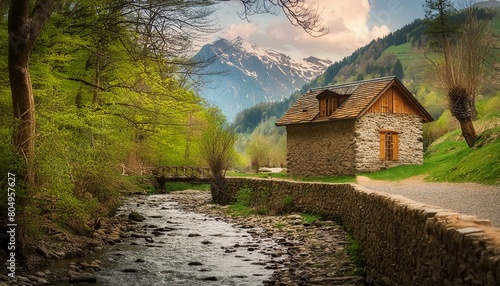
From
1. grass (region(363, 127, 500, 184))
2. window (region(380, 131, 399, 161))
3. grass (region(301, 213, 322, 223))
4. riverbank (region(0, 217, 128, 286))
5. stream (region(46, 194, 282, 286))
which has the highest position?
window (region(380, 131, 399, 161))

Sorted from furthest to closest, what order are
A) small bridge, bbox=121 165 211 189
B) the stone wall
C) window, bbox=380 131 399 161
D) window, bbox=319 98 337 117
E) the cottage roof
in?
small bridge, bbox=121 165 211 189 → window, bbox=319 98 337 117 → window, bbox=380 131 399 161 → the cottage roof → the stone wall

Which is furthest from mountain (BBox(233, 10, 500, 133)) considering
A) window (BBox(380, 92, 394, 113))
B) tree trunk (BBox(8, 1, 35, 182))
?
tree trunk (BBox(8, 1, 35, 182))

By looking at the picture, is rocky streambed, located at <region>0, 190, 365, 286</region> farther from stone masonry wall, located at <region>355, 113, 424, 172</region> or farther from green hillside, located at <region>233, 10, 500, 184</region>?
stone masonry wall, located at <region>355, 113, 424, 172</region>

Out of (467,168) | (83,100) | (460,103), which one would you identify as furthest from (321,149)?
(83,100)

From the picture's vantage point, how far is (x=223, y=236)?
15.1 m

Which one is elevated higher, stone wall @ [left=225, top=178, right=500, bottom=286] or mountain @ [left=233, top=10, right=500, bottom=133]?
mountain @ [left=233, top=10, right=500, bottom=133]

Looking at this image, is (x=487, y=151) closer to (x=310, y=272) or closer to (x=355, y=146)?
(x=355, y=146)

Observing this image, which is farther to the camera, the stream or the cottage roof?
the cottage roof

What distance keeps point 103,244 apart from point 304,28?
757cm

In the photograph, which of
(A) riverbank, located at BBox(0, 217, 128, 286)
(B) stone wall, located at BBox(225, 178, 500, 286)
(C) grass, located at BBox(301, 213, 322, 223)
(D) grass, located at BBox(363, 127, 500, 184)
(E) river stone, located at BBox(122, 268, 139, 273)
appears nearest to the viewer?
(B) stone wall, located at BBox(225, 178, 500, 286)

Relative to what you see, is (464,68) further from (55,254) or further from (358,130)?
(55,254)

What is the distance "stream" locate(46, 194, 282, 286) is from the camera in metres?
9.42

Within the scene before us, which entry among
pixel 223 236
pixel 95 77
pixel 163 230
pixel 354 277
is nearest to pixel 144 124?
pixel 95 77

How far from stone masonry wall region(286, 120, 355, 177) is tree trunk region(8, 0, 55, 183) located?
2023cm
